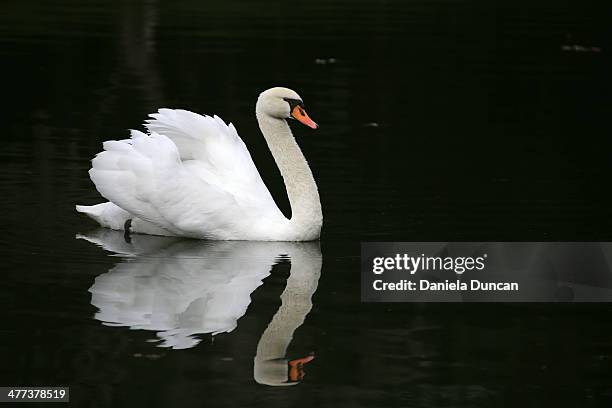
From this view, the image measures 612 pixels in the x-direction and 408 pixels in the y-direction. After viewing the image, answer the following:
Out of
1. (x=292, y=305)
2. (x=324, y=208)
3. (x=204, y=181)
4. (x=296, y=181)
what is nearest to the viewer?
(x=292, y=305)

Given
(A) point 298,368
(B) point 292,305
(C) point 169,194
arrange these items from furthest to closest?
(C) point 169,194 < (B) point 292,305 < (A) point 298,368

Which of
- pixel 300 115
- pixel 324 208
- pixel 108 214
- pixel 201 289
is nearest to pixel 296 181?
pixel 300 115

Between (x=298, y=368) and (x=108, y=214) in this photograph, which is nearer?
(x=298, y=368)

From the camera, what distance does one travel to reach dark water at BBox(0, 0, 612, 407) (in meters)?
7.96

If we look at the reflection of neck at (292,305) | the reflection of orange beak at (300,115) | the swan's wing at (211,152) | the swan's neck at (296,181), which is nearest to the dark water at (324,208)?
the reflection of neck at (292,305)

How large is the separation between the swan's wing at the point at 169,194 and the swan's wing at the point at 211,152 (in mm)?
212

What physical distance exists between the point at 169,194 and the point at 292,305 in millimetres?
1860

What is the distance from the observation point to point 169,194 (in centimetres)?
1087

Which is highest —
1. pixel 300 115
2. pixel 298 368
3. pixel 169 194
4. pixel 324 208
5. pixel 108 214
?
pixel 300 115

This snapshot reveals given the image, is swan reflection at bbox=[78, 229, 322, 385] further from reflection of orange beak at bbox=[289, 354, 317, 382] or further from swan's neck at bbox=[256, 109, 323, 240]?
swan's neck at bbox=[256, 109, 323, 240]

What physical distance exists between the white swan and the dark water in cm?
18

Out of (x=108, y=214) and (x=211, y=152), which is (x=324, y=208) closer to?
(x=211, y=152)

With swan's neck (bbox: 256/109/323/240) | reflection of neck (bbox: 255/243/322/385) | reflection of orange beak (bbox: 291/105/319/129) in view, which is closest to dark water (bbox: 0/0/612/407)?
reflection of neck (bbox: 255/243/322/385)

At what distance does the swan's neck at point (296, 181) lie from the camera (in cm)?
1107
